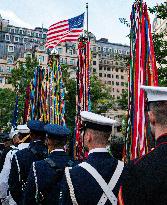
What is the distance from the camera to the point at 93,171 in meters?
3.13

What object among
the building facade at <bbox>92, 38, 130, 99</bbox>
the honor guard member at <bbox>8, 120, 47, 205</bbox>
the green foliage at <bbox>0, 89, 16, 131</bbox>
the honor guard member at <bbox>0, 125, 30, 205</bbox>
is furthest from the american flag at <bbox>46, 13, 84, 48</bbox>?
the building facade at <bbox>92, 38, 130, 99</bbox>

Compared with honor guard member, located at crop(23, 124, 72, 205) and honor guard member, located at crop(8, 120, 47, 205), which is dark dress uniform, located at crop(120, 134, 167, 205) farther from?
honor guard member, located at crop(8, 120, 47, 205)

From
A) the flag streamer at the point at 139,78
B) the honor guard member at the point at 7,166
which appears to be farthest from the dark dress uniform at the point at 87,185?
the honor guard member at the point at 7,166

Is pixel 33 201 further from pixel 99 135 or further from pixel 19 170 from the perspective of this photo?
pixel 99 135

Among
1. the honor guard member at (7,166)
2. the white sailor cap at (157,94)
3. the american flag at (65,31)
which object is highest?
the american flag at (65,31)

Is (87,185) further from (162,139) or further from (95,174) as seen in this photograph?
(162,139)

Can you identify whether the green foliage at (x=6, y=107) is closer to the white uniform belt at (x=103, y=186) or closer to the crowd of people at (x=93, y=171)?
the crowd of people at (x=93, y=171)

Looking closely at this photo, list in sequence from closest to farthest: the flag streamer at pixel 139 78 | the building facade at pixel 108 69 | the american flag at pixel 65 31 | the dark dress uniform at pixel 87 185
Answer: the dark dress uniform at pixel 87 185 < the flag streamer at pixel 139 78 < the american flag at pixel 65 31 < the building facade at pixel 108 69

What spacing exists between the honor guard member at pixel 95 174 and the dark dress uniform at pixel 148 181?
3.16 ft

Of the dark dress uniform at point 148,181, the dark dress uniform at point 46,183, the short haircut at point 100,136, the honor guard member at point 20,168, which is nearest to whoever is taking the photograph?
the dark dress uniform at point 148,181

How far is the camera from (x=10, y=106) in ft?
147

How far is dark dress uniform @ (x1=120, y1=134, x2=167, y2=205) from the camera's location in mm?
2064

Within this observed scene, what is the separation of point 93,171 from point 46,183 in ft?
4.23

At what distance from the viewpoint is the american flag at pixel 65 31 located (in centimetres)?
1344
